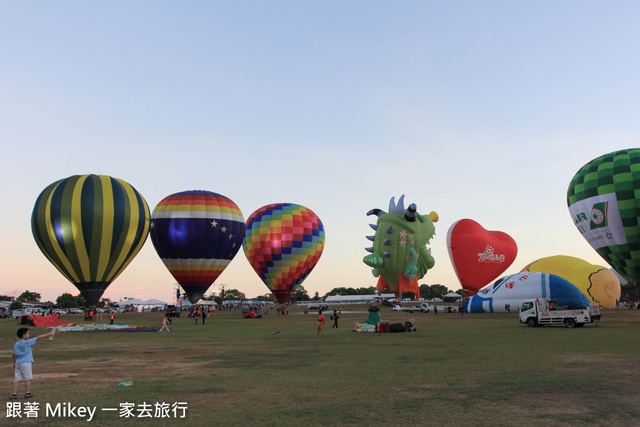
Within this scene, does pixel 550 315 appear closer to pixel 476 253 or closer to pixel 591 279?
pixel 591 279

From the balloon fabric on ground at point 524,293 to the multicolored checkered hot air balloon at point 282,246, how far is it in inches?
753

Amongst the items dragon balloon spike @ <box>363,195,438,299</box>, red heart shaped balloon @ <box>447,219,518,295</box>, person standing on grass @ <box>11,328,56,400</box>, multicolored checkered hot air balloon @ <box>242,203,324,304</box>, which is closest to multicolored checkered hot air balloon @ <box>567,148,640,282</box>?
red heart shaped balloon @ <box>447,219,518,295</box>

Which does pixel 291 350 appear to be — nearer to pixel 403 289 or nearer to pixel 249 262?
pixel 249 262

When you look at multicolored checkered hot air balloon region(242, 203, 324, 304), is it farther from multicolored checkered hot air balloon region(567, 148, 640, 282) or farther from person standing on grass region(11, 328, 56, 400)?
person standing on grass region(11, 328, 56, 400)

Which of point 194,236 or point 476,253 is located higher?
point 194,236

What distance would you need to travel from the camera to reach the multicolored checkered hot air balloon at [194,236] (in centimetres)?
4538

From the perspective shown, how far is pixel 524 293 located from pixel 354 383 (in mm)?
31014

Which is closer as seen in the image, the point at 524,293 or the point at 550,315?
the point at 550,315

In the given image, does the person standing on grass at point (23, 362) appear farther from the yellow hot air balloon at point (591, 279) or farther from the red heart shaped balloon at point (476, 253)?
the red heart shaped balloon at point (476, 253)

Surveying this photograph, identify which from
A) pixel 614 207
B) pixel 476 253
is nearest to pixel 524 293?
pixel 614 207

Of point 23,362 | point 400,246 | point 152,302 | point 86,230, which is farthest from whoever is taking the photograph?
point 152,302

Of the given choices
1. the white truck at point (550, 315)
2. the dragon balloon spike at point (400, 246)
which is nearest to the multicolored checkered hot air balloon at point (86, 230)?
the white truck at point (550, 315)

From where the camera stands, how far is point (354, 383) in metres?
11.0

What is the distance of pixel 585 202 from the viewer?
133 ft
